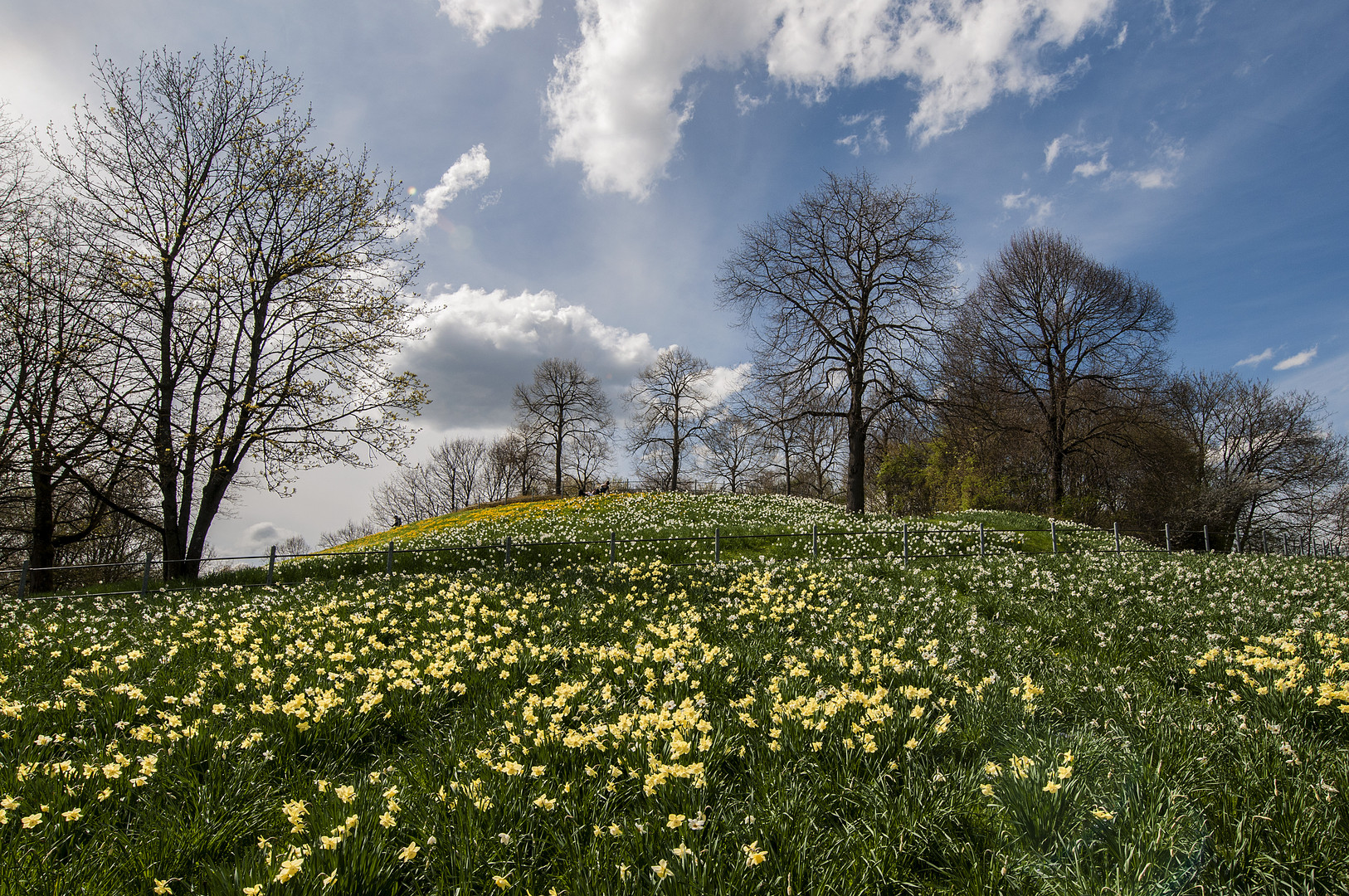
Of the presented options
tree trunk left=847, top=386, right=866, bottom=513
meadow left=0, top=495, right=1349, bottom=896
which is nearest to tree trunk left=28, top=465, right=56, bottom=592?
meadow left=0, top=495, right=1349, bottom=896

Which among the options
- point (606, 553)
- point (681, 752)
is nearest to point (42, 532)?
point (606, 553)

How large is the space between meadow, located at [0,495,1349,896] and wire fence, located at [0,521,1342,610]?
519 centimetres

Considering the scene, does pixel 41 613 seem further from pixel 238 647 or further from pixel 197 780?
pixel 197 780

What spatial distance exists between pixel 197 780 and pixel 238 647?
13.5 feet

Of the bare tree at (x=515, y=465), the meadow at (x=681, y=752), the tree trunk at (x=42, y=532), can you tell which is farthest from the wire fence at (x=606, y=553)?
the bare tree at (x=515, y=465)

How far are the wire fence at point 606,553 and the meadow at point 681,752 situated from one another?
17.0ft

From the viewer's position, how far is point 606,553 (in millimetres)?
15617

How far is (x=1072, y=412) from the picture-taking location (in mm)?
25562

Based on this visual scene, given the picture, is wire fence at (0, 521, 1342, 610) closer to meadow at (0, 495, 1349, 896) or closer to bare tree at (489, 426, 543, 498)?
meadow at (0, 495, 1349, 896)

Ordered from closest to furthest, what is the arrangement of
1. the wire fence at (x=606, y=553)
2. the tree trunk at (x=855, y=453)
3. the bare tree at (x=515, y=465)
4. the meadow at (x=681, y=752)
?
the meadow at (x=681, y=752), the wire fence at (x=606, y=553), the tree trunk at (x=855, y=453), the bare tree at (x=515, y=465)

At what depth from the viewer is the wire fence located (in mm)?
13156

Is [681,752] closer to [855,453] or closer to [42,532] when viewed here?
[855,453]

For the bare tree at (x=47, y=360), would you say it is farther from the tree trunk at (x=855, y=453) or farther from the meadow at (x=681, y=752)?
the tree trunk at (x=855, y=453)

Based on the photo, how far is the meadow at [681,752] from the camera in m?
2.65
